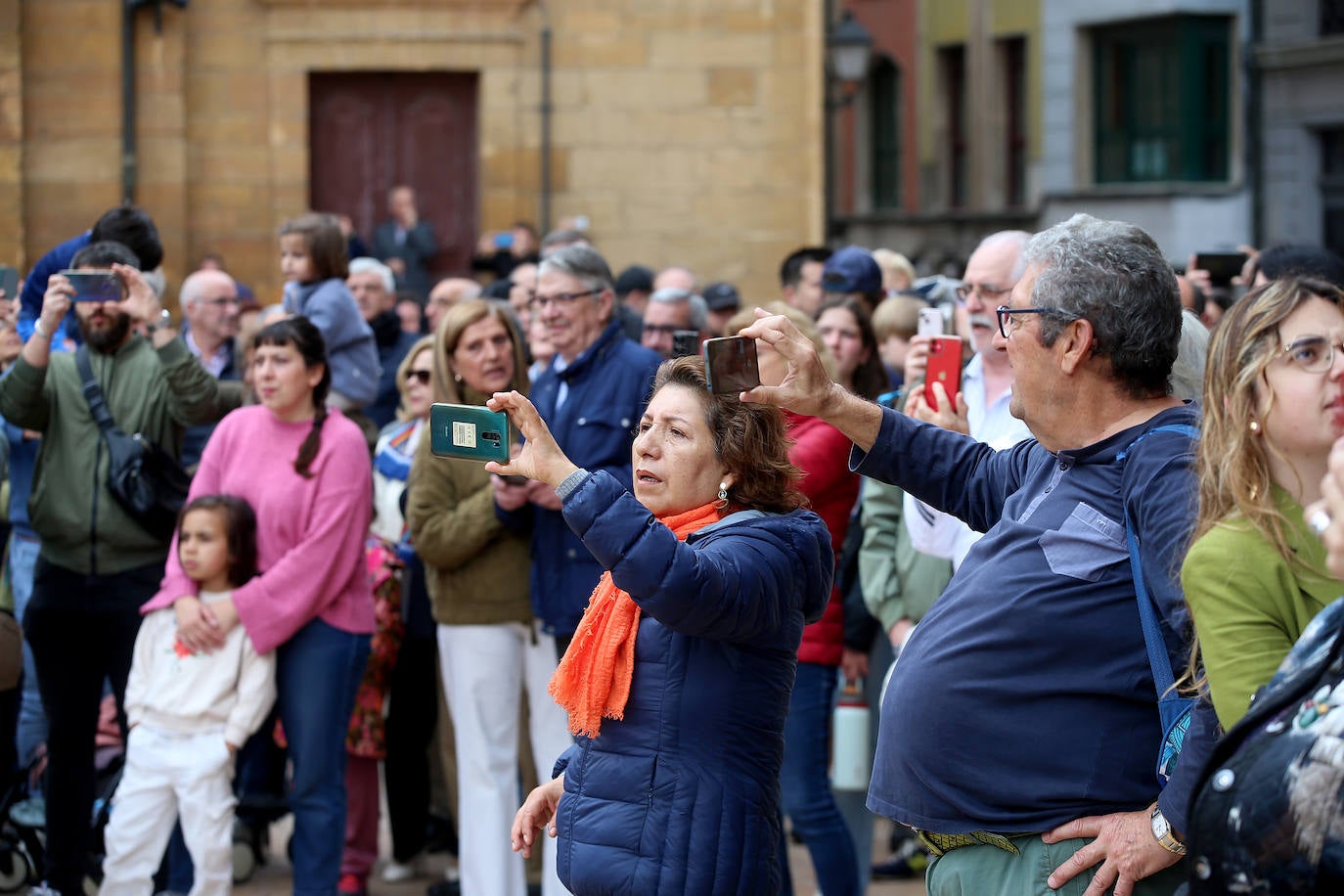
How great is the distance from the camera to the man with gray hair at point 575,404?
565cm

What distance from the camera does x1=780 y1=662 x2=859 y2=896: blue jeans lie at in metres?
5.55

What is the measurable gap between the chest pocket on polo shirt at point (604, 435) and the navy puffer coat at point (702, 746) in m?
2.07

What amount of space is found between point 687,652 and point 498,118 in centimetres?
1037

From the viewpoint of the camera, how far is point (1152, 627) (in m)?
2.95

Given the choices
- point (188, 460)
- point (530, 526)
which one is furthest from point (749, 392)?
point (188, 460)

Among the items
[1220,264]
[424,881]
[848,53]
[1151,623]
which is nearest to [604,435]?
[424,881]

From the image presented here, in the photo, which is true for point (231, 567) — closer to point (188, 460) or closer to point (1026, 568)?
point (188, 460)

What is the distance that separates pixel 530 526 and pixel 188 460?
7.15 ft

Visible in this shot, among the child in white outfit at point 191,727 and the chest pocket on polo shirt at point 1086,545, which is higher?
the chest pocket on polo shirt at point 1086,545

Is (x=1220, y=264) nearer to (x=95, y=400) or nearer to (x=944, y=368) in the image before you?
(x=944, y=368)

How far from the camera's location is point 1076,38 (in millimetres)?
27500

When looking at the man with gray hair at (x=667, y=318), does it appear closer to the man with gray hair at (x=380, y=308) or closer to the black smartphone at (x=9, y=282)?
the man with gray hair at (x=380, y=308)

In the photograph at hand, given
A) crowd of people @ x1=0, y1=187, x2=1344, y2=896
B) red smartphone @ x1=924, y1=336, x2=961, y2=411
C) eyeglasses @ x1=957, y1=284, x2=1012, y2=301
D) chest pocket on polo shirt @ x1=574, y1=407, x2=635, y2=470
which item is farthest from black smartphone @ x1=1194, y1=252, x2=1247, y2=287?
red smartphone @ x1=924, y1=336, x2=961, y2=411

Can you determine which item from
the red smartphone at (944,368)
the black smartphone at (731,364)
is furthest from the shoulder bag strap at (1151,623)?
the red smartphone at (944,368)
